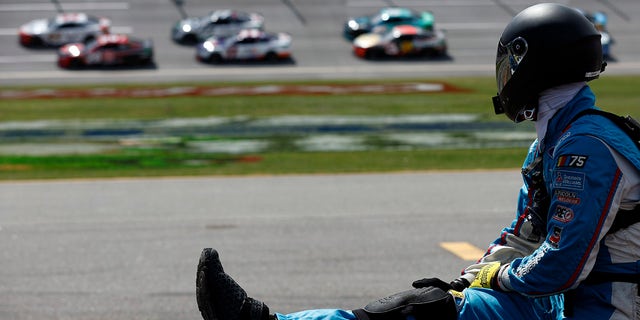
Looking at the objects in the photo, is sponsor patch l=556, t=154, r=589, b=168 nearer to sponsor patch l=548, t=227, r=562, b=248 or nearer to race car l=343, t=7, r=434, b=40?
sponsor patch l=548, t=227, r=562, b=248

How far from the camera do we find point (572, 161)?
311cm

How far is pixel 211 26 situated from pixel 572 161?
35.4 meters

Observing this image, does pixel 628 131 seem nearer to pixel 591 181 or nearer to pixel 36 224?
pixel 591 181

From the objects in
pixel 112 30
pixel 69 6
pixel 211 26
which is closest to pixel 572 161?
pixel 211 26

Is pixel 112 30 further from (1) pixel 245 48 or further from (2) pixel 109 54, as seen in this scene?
(1) pixel 245 48

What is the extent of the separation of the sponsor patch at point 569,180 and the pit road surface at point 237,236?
131 inches

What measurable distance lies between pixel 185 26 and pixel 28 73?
23.4 feet

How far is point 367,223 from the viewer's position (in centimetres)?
905

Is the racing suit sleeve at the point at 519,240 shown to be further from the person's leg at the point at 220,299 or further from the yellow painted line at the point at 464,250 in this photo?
the yellow painted line at the point at 464,250

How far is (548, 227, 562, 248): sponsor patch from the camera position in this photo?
10.3ft

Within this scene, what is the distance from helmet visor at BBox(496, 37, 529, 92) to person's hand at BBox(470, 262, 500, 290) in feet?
2.25

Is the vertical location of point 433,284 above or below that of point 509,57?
below

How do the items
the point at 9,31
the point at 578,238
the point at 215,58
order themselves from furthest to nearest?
the point at 9,31 → the point at 215,58 → the point at 578,238

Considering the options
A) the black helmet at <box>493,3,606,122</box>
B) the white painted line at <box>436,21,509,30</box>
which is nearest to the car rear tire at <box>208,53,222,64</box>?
the white painted line at <box>436,21,509,30</box>
